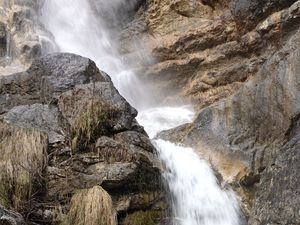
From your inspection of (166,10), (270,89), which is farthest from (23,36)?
(270,89)

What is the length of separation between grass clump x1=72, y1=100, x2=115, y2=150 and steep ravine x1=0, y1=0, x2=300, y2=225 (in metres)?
0.02

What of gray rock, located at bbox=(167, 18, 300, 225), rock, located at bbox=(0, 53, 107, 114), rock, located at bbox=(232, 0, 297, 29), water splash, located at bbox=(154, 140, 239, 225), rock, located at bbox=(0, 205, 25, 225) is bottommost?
rock, located at bbox=(0, 205, 25, 225)

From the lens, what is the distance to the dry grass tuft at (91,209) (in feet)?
21.8

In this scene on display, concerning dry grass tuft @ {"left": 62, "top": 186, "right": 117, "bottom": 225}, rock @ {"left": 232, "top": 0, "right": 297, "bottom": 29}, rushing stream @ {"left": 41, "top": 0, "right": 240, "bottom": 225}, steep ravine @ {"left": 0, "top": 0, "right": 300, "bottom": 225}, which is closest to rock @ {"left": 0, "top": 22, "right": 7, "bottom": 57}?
steep ravine @ {"left": 0, "top": 0, "right": 300, "bottom": 225}

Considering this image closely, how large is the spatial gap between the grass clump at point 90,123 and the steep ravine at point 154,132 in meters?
0.02

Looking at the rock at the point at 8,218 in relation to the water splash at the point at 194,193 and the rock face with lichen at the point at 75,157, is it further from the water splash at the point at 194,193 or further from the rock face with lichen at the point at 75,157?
the water splash at the point at 194,193

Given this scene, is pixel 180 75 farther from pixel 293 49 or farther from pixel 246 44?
pixel 293 49

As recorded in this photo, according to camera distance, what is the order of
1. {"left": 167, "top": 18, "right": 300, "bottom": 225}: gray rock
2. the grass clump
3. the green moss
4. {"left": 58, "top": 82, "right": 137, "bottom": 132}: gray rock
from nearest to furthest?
the green moss → {"left": 167, "top": 18, "right": 300, "bottom": 225}: gray rock → the grass clump → {"left": 58, "top": 82, "right": 137, "bottom": 132}: gray rock

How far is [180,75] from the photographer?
16281mm

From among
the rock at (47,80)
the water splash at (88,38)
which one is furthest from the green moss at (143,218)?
the water splash at (88,38)

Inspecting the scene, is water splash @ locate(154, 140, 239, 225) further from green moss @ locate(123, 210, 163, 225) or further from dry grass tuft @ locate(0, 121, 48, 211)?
dry grass tuft @ locate(0, 121, 48, 211)

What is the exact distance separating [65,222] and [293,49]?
549 cm

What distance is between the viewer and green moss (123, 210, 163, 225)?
23.3ft

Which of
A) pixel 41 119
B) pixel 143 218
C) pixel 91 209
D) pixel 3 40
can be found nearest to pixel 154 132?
pixel 41 119
